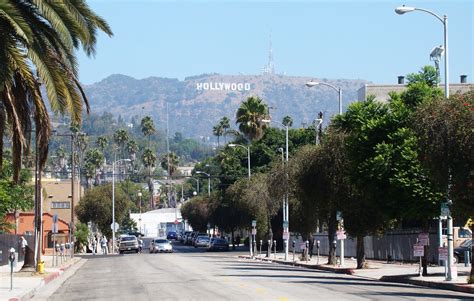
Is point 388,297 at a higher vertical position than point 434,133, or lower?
lower

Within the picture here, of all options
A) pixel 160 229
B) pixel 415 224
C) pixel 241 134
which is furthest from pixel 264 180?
pixel 160 229

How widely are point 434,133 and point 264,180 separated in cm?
4319

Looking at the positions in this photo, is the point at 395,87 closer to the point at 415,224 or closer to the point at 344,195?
the point at 415,224

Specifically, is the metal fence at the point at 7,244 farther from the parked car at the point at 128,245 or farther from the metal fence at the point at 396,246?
the parked car at the point at 128,245

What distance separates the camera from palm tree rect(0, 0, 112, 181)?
71.6 feet

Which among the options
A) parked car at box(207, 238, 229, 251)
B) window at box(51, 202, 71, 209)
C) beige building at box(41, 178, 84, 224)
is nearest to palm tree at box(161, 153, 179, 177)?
beige building at box(41, 178, 84, 224)

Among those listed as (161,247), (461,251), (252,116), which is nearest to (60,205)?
(252,116)

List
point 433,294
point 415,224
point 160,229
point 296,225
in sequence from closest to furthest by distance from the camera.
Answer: point 433,294 → point 415,224 → point 296,225 → point 160,229

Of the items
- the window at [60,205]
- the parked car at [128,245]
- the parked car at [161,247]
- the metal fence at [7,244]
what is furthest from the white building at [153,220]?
the metal fence at [7,244]

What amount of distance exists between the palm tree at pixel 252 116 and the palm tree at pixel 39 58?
7122cm

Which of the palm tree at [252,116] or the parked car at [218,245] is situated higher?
the palm tree at [252,116]

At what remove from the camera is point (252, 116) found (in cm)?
9975

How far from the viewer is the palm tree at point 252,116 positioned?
324 ft

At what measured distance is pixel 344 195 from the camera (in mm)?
46406
